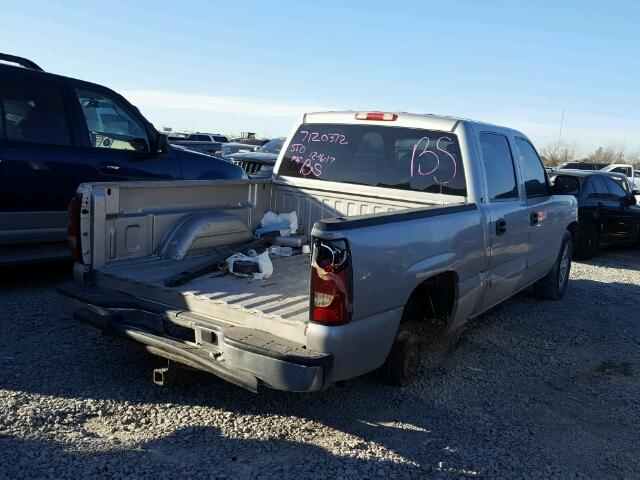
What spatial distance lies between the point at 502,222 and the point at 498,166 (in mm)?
589

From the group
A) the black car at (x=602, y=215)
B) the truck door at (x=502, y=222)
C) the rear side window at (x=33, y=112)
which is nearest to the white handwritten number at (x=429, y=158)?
the truck door at (x=502, y=222)

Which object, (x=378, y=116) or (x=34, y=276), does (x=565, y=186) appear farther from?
(x=34, y=276)

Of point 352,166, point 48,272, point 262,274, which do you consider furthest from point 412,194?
point 48,272

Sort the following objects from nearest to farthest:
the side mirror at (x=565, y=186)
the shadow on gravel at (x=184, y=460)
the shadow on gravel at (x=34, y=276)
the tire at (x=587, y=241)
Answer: the shadow on gravel at (x=184, y=460) → the side mirror at (x=565, y=186) → the shadow on gravel at (x=34, y=276) → the tire at (x=587, y=241)

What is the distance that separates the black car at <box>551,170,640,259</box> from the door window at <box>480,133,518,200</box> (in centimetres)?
556

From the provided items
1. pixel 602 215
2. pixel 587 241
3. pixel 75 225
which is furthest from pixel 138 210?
pixel 602 215

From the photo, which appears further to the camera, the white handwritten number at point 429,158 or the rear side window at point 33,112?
the rear side window at point 33,112

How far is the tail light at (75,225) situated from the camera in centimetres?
417

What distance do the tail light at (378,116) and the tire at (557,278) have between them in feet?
9.62

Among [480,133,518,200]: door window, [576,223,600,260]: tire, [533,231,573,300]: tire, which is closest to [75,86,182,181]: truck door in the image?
[480,133,518,200]: door window

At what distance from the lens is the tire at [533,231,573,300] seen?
6969 millimetres

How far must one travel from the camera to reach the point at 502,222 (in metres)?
4.87

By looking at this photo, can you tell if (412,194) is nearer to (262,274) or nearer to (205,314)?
A: (262,274)

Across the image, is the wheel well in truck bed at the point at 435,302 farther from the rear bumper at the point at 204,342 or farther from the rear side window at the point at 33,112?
the rear side window at the point at 33,112
